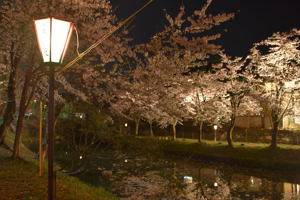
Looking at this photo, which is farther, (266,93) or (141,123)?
(141,123)

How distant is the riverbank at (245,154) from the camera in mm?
20766

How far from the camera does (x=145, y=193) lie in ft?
45.9

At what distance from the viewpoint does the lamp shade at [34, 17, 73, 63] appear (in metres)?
4.61

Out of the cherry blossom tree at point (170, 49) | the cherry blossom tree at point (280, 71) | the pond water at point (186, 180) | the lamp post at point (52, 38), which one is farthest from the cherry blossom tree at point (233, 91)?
the lamp post at point (52, 38)

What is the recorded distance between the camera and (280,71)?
24.2 meters

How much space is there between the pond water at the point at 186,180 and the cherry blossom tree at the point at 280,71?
6.09 meters

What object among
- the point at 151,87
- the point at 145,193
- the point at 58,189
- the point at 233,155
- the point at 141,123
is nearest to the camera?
the point at 58,189

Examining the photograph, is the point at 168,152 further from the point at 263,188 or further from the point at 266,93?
the point at 263,188

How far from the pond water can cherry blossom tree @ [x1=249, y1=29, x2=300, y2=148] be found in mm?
6093

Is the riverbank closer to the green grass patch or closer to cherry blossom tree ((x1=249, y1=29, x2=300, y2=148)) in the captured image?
cherry blossom tree ((x1=249, y1=29, x2=300, y2=148))

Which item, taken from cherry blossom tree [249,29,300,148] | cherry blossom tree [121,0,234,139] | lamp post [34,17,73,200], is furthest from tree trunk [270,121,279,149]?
lamp post [34,17,73,200]

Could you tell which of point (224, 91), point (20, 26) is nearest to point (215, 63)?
point (224, 91)

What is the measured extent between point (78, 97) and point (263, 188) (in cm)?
1109

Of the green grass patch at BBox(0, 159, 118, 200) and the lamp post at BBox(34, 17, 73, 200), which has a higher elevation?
the lamp post at BBox(34, 17, 73, 200)
